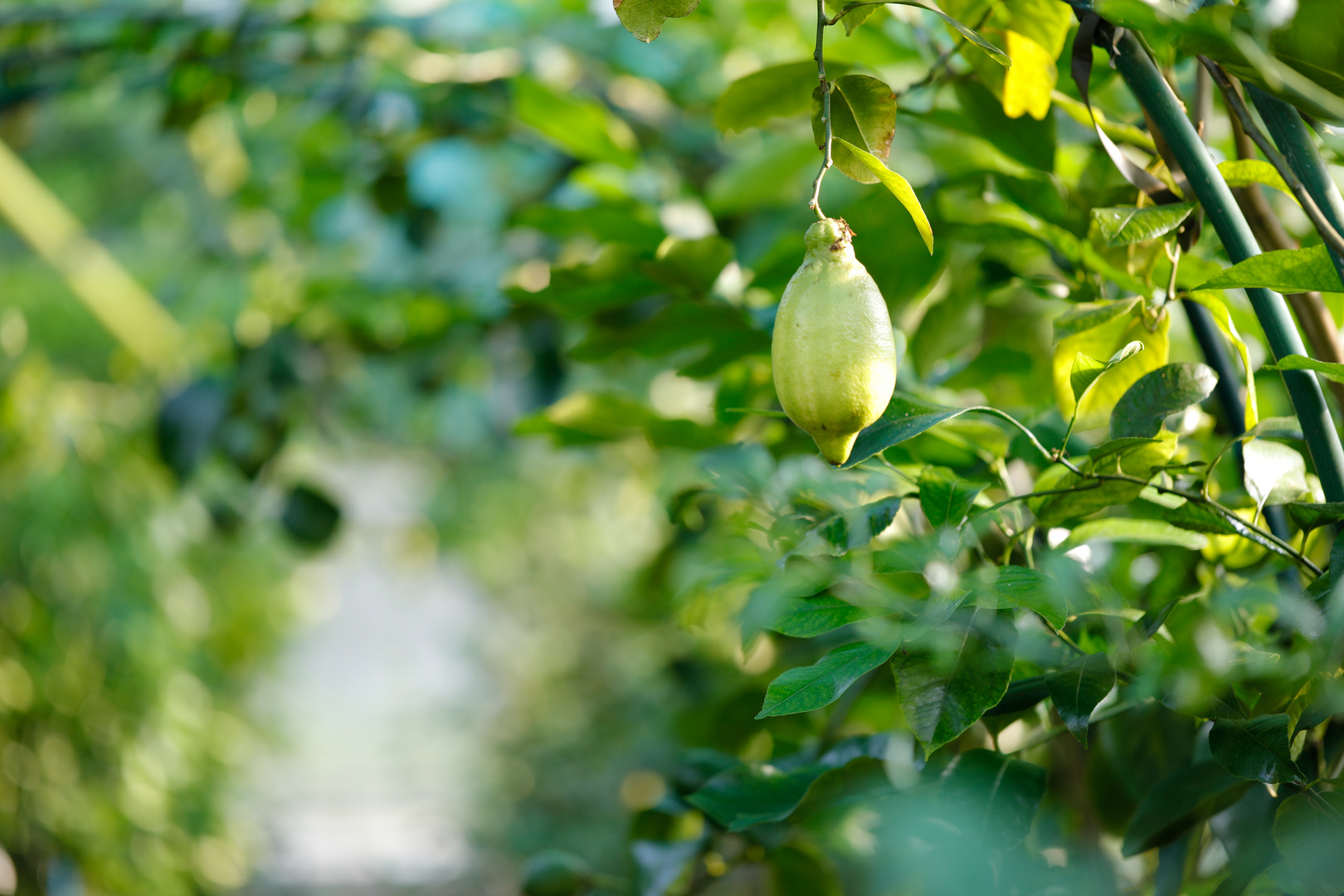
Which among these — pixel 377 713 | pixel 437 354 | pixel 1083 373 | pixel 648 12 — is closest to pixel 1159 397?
pixel 1083 373

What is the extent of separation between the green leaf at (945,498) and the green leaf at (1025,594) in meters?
0.02

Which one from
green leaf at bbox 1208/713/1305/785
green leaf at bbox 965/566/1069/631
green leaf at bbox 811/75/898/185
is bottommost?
green leaf at bbox 1208/713/1305/785

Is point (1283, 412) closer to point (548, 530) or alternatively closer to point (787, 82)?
point (787, 82)

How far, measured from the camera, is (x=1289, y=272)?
0.19 m

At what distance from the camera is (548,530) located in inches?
101

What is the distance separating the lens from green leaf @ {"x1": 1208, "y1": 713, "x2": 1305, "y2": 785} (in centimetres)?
18

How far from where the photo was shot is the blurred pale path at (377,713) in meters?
2.77

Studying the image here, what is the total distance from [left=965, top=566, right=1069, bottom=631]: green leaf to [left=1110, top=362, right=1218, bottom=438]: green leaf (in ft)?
0.14

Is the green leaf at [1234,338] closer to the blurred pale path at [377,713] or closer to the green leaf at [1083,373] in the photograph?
the green leaf at [1083,373]

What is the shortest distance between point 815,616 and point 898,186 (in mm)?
93

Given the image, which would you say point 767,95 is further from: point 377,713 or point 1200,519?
point 377,713

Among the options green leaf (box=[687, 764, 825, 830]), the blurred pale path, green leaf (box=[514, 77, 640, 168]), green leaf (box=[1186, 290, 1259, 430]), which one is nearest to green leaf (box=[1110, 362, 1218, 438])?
green leaf (box=[1186, 290, 1259, 430])

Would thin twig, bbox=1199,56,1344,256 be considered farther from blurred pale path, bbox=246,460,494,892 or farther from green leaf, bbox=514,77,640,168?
blurred pale path, bbox=246,460,494,892

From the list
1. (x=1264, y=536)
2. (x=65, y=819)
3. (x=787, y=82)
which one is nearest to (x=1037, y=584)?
(x=1264, y=536)
